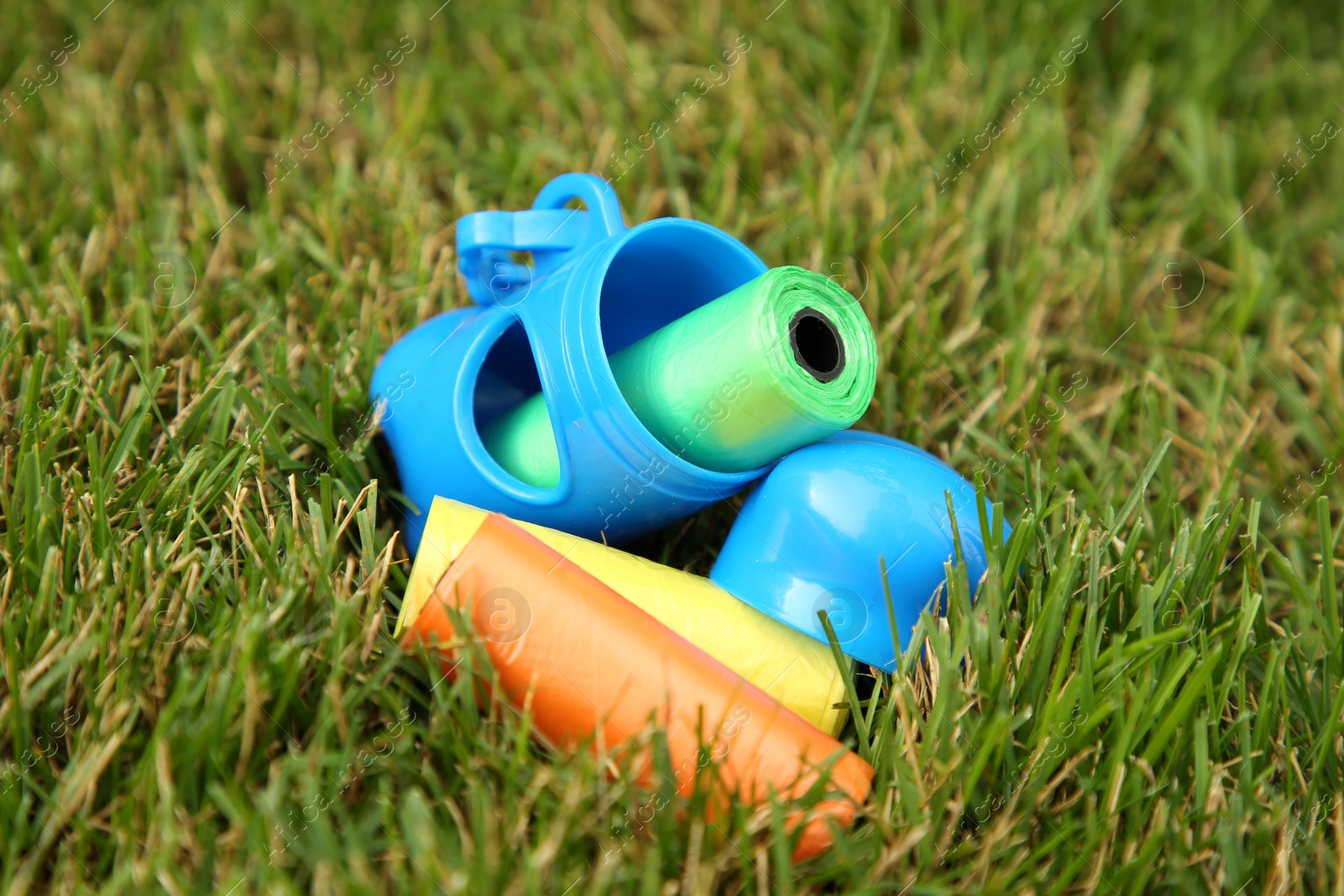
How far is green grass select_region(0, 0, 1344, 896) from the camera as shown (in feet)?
3.83

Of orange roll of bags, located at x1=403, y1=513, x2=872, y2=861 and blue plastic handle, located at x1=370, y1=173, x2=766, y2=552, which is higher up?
blue plastic handle, located at x1=370, y1=173, x2=766, y2=552

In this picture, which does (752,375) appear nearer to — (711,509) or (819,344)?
(819,344)

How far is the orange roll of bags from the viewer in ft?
3.95

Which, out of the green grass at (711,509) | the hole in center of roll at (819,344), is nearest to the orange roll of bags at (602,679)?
the green grass at (711,509)

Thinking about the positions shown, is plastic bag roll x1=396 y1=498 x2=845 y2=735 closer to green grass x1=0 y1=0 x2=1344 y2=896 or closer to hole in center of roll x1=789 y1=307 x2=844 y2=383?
green grass x1=0 y1=0 x2=1344 y2=896

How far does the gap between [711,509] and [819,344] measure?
362 mm

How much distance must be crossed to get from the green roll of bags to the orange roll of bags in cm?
24

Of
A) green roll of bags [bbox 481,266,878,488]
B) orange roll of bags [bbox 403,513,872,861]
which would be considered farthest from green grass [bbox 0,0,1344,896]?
green roll of bags [bbox 481,266,878,488]

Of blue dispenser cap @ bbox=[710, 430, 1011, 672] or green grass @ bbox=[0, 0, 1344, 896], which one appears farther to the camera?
blue dispenser cap @ bbox=[710, 430, 1011, 672]

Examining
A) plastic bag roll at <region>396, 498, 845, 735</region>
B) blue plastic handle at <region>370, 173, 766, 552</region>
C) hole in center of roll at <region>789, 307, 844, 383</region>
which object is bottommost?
plastic bag roll at <region>396, 498, 845, 735</region>

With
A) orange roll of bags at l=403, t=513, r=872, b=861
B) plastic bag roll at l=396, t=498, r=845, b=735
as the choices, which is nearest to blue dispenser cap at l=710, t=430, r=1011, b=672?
plastic bag roll at l=396, t=498, r=845, b=735

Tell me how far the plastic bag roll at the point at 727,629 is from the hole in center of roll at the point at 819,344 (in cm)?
33

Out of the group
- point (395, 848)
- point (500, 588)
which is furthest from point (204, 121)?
point (395, 848)

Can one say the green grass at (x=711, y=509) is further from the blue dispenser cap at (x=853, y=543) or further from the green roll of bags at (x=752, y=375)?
the green roll of bags at (x=752, y=375)
